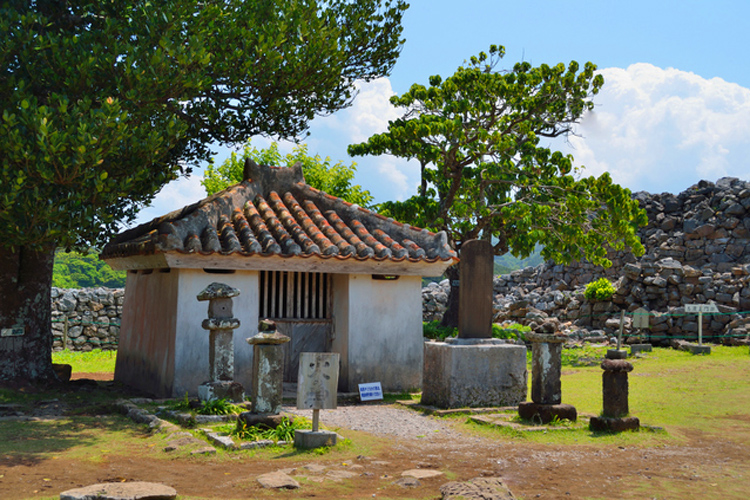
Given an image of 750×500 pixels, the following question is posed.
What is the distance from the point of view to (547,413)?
8.82 m

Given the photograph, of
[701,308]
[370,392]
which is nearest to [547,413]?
[370,392]

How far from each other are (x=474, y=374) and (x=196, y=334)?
14.2 feet

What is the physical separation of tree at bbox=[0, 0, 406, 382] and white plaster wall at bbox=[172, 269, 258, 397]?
1.70m

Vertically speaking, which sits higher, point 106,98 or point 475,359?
point 106,98

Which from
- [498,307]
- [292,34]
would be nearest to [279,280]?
[292,34]

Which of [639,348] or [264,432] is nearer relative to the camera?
[264,432]

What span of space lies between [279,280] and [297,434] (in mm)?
4929

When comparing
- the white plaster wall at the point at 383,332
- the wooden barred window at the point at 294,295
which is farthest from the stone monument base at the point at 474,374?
the wooden barred window at the point at 294,295

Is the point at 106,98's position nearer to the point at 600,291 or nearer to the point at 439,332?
the point at 439,332

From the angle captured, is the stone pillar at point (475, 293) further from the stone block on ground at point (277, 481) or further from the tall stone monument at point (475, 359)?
the stone block on ground at point (277, 481)

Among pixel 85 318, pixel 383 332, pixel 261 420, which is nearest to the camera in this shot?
pixel 261 420

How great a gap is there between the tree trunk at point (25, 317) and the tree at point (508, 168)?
29.7 ft

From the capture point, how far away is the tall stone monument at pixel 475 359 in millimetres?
9891

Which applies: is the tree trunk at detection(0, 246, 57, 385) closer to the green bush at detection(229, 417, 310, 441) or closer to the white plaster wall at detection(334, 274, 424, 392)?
the white plaster wall at detection(334, 274, 424, 392)
